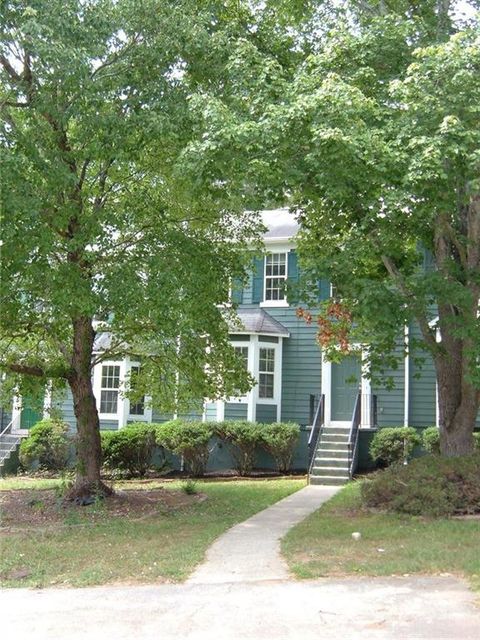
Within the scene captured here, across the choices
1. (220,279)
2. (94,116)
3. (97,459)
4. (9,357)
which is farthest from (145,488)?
(94,116)

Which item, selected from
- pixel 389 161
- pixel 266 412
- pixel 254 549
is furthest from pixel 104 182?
pixel 266 412

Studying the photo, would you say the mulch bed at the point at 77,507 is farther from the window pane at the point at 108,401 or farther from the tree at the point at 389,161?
the window pane at the point at 108,401

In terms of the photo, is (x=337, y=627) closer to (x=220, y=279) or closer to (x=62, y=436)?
(x=220, y=279)

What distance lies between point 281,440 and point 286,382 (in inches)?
93.2

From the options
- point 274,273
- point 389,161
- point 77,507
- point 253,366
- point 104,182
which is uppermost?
point 104,182

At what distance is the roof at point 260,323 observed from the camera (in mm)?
20141

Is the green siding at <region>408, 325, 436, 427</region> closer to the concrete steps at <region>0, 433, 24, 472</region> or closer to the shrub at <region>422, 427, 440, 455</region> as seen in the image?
the shrub at <region>422, 427, 440, 455</region>

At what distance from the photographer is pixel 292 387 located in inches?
814

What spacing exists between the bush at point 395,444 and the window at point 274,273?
5.15 metres

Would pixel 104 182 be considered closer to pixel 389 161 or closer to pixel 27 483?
pixel 389 161

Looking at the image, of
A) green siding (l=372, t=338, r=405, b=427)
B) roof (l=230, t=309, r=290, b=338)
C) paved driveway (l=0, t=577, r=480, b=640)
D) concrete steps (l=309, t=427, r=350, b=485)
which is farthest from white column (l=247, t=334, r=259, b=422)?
paved driveway (l=0, t=577, r=480, b=640)

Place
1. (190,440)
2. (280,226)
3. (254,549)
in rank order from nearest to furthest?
1. (254,549)
2. (190,440)
3. (280,226)

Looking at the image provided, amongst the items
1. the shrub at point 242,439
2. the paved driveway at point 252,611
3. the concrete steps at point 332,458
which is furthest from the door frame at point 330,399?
the paved driveway at point 252,611

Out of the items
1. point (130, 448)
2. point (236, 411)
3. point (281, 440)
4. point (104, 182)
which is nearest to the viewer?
point (104, 182)
